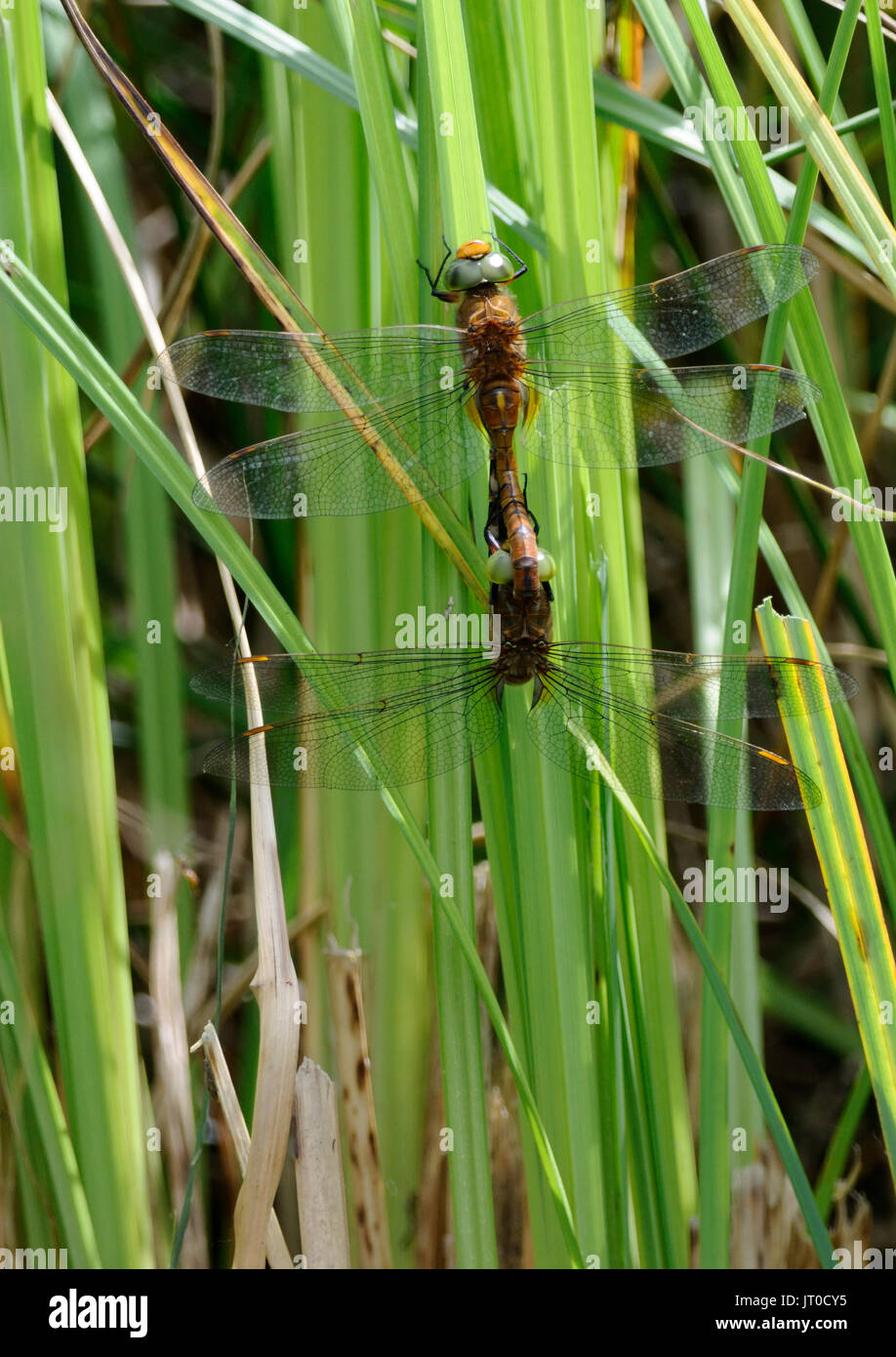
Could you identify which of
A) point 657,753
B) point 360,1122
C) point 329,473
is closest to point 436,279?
point 329,473

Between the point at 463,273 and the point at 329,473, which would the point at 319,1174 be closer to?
the point at 329,473

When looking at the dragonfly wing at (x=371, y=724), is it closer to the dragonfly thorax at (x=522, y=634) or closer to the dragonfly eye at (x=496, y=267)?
the dragonfly thorax at (x=522, y=634)

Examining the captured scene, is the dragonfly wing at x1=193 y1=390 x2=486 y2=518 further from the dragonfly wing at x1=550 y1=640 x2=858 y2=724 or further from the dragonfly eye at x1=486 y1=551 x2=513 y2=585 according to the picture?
the dragonfly wing at x1=550 y1=640 x2=858 y2=724

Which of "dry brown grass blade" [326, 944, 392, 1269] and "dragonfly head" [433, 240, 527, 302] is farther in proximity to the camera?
"dry brown grass blade" [326, 944, 392, 1269]

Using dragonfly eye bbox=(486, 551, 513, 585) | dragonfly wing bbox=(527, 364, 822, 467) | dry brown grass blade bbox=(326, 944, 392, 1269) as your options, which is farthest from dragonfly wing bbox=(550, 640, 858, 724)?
dry brown grass blade bbox=(326, 944, 392, 1269)
